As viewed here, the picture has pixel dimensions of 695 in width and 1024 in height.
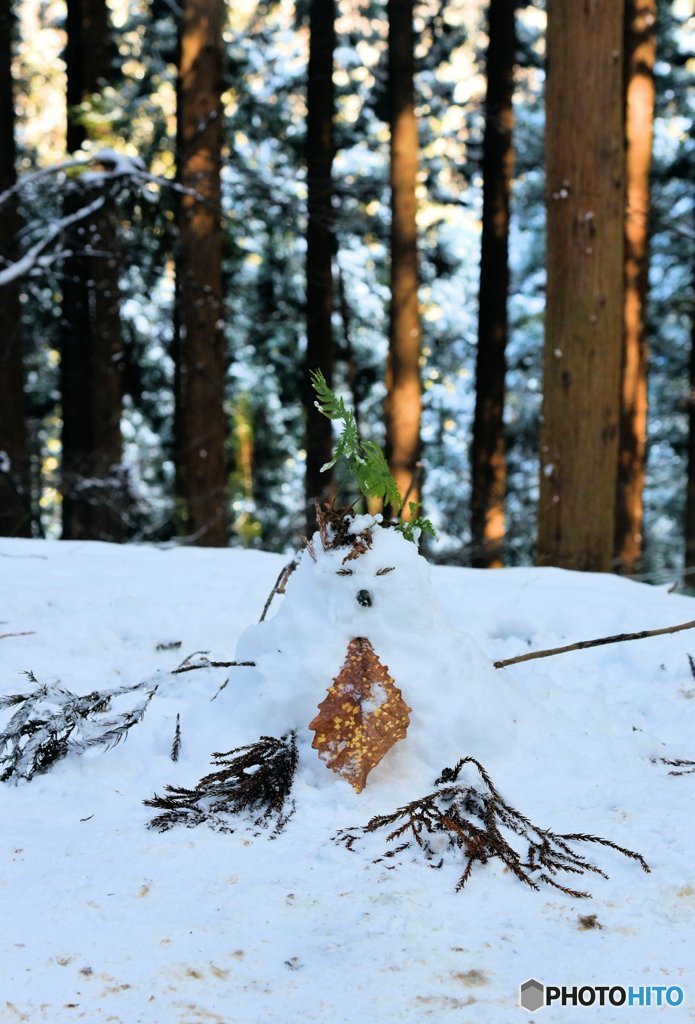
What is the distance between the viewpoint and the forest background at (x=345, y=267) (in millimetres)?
5332

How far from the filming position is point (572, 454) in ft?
17.4

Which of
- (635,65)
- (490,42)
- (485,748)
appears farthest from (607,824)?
(490,42)

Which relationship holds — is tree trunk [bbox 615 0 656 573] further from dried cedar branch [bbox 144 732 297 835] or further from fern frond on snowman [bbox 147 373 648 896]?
dried cedar branch [bbox 144 732 297 835]

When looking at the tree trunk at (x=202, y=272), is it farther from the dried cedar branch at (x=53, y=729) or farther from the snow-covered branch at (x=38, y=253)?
the dried cedar branch at (x=53, y=729)

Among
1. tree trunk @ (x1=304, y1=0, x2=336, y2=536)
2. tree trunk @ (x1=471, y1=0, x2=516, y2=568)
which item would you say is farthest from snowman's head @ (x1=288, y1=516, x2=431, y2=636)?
tree trunk @ (x1=471, y1=0, x2=516, y2=568)

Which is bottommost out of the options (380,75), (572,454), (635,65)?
(572,454)

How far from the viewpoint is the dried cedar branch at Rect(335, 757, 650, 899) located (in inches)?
71.2

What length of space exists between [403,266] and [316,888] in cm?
927

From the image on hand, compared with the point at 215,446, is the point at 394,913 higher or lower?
lower

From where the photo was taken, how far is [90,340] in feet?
36.9

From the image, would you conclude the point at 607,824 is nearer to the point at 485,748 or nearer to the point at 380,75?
the point at 485,748

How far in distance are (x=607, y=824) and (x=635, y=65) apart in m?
11.4

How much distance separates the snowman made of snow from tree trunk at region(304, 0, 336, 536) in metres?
8.84

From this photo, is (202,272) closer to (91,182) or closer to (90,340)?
(91,182)
